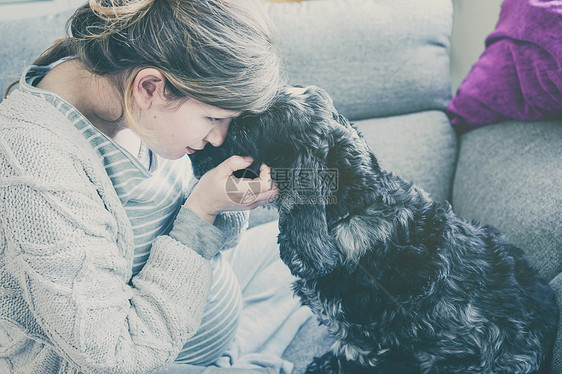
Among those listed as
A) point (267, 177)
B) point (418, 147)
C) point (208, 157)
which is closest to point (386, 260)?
point (267, 177)

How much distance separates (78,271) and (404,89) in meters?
1.61

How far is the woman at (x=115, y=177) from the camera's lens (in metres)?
0.85

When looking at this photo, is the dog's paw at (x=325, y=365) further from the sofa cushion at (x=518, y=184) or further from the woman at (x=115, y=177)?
the sofa cushion at (x=518, y=184)

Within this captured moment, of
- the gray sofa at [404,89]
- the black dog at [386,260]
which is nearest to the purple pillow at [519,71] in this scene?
the gray sofa at [404,89]

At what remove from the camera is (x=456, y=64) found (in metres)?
2.67

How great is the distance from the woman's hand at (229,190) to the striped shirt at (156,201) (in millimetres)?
117

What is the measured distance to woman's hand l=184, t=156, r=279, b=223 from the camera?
3.48 ft

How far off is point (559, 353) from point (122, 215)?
1.14 meters

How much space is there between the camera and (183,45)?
886mm

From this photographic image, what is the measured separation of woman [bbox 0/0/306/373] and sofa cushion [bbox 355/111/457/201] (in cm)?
100

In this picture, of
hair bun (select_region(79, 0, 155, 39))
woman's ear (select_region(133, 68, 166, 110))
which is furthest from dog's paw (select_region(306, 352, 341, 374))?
hair bun (select_region(79, 0, 155, 39))

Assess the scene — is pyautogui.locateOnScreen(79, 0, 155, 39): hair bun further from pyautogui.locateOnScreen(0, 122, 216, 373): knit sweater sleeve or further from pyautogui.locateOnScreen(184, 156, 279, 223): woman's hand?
pyautogui.locateOnScreen(184, 156, 279, 223): woman's hand

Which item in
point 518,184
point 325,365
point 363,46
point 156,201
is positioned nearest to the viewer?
point 156,201

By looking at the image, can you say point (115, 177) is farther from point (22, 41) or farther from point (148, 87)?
point (22, 41)
